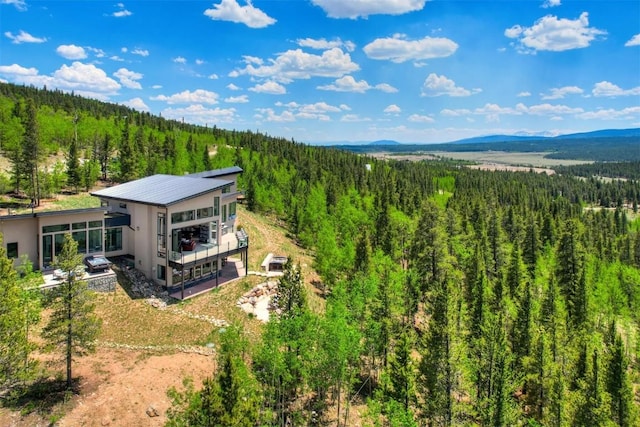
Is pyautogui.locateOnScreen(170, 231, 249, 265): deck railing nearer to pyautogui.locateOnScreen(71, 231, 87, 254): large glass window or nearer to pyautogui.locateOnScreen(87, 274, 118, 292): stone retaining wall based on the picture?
pyautogui.locateOnScreen(87, 274, 118, 292): stone retaining wall

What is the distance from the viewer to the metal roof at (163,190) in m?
32.3

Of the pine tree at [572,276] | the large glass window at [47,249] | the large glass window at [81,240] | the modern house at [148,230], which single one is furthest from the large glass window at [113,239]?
the pine tree at [572,276]

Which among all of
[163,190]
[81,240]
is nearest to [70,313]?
[81,240]

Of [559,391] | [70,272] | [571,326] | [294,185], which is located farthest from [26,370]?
[294,185]

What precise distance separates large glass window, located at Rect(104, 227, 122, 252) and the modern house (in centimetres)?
8

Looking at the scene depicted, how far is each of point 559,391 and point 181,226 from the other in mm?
29051

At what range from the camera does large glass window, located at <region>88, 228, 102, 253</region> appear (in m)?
32.8

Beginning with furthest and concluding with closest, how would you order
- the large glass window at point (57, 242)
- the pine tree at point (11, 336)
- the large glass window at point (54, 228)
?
the large glass window at point (57, 242) → the large glass window at point (54, 228) → the pine tree at point (11, 336)

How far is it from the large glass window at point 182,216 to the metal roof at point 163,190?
1455 millimetres

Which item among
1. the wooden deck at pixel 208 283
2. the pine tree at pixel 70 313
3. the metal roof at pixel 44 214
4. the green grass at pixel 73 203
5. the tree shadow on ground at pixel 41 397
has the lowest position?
the tree shadow on ground at pixel 41 397

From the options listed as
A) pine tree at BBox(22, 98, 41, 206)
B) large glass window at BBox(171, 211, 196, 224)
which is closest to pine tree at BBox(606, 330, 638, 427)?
large glass window at BBox(171, 211, 196, 224)

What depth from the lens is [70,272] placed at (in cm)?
2120

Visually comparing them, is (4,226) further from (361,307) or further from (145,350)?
(361,307)

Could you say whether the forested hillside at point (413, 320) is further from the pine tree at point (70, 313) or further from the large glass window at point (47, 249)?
the large glass window at point (47, 249)
